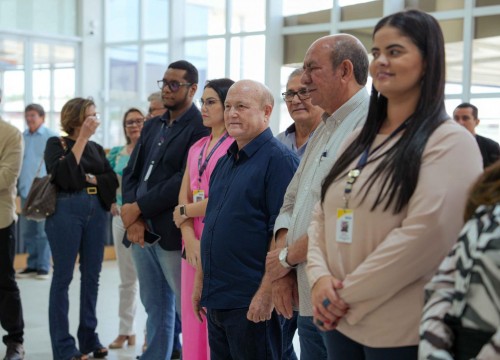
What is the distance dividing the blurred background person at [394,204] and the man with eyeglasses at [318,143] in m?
0.36

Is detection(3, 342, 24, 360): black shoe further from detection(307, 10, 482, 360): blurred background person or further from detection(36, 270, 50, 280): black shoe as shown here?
detection(36, 270, 50, 280): black shoe

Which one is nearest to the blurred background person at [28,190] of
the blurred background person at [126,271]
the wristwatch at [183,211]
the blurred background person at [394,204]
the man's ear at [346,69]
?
the blurred background person at [126,271]

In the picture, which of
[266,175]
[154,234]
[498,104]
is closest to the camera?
[266,175]

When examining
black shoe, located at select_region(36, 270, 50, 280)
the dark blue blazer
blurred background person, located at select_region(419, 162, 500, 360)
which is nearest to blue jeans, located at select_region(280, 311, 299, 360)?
the dark blue blazer

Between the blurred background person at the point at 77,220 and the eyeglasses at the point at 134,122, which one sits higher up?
the eyeglasses at the point at 134,122

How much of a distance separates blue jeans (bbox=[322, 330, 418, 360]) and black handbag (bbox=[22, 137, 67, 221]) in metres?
2.79

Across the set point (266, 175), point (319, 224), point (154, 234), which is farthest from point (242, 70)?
point (319, 224)

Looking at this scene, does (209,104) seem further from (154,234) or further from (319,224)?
(319,224)

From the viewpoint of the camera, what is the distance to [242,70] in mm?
11289

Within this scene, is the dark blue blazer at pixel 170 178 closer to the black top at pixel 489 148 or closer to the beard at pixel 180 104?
the beard at pixel 180 104

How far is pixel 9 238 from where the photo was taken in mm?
4457

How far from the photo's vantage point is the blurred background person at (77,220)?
4418 mm

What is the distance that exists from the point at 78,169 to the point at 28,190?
4.43m

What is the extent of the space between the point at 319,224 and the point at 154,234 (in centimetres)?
194
